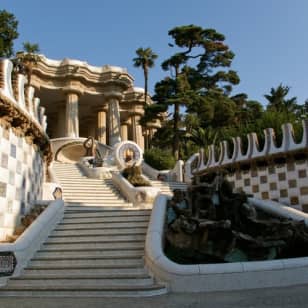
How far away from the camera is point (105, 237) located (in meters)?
8.81

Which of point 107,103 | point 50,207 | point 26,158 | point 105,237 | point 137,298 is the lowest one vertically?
point 137,298

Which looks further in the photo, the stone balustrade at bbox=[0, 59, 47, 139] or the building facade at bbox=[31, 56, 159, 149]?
the building facade at bbox=[31, 56, 159, 149]

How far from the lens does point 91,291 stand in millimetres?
6359

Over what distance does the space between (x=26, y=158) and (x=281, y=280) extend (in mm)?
6920

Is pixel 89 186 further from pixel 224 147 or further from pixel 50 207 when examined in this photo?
pixel 50 207

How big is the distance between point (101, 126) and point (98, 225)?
3172 cm

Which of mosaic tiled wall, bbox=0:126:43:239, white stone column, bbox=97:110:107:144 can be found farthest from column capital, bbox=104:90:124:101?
mosaic tiled wall, bbox=0:126:43:239

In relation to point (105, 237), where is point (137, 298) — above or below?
below

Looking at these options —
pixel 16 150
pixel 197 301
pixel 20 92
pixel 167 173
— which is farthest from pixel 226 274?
pixel 167 173

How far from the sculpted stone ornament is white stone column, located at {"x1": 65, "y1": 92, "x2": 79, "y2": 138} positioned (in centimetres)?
2802

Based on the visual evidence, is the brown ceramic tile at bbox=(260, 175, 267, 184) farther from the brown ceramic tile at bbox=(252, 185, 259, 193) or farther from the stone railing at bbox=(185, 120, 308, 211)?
the brown ceramic tile at bbox=(252, 185, 259, 193)

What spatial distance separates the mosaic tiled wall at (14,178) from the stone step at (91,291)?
94.5 inches

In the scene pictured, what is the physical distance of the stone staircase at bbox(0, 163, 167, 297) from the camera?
6.47m

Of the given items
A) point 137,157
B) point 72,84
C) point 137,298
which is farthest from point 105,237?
point 72,84
